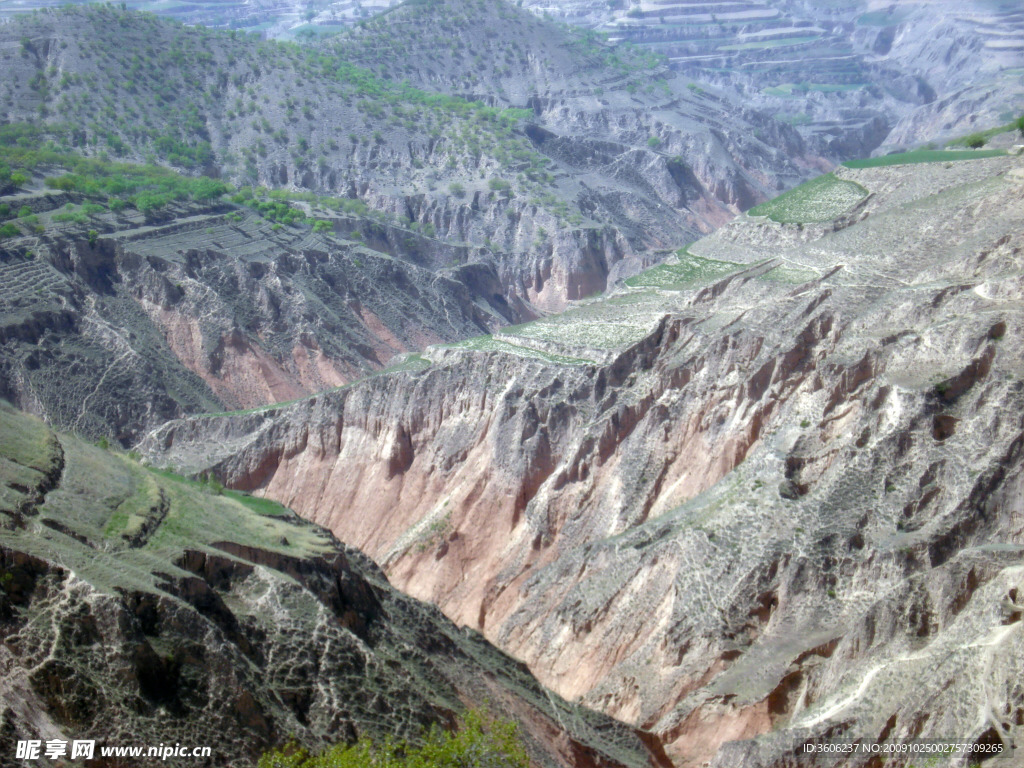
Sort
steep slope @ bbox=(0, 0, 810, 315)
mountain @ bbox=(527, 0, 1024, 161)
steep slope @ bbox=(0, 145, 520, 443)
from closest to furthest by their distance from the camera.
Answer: steep slope @ bbox=(0, 145, 520, 443) → steep slope @ bbox=(0, 0, 810, 315) → mountain @ bbox=(527, 0, 1024, 161)

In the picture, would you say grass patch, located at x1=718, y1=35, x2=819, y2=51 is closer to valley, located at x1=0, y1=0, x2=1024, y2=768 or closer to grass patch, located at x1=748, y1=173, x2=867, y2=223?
valley, located at x1=0, y1=0, x2=1024, y2=768

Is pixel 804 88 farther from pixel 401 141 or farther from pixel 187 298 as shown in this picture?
pixel 187 298

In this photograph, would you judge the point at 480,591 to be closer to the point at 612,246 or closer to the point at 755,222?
the point at 755,222

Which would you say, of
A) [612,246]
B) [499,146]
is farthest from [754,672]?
[499,146]

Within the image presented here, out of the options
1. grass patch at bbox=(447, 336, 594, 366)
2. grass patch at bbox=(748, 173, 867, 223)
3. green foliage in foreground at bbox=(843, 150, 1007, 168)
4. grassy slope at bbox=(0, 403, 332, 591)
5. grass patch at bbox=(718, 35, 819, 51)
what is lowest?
grass patch at bbox=(447, 336, 594, 366)

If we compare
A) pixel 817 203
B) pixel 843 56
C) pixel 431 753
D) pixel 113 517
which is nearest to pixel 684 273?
pixel 817 203

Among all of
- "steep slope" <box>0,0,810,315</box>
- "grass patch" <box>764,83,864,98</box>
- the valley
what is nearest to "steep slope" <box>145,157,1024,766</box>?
the valley
